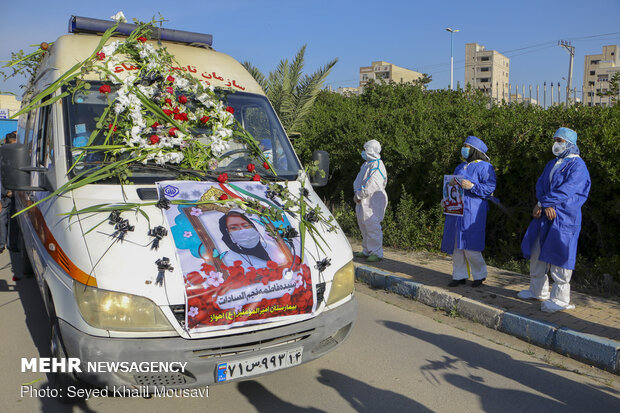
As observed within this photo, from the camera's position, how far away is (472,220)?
628 cm

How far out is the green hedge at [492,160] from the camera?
6668 mm

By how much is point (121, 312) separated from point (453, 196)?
180 inches

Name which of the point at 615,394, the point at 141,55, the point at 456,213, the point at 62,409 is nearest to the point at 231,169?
the point at 141,55

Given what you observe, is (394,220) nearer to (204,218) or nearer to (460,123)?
(460,123)

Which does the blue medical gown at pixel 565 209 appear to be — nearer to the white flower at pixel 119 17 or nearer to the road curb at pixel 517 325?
the road curb at pixel 517 325

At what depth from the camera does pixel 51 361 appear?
→ 143 inches

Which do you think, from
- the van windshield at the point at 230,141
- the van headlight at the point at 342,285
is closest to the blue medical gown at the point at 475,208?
the van windshield at the point at 230,141

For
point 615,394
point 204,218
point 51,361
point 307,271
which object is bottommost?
point 615,394

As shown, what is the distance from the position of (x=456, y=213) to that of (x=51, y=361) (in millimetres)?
4765

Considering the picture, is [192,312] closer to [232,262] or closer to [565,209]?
[232,262]

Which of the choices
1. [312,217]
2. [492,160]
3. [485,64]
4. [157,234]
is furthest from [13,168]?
[485,64]

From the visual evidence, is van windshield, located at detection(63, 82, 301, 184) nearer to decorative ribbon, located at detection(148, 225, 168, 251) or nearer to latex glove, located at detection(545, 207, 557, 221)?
decorative ribbon, located at detection(148, 225, 168, 251)

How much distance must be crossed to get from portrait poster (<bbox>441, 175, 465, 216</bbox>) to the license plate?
3.63 m

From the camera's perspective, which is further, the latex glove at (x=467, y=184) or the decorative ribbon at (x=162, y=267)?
the latex glove at (x=467, y=184)
